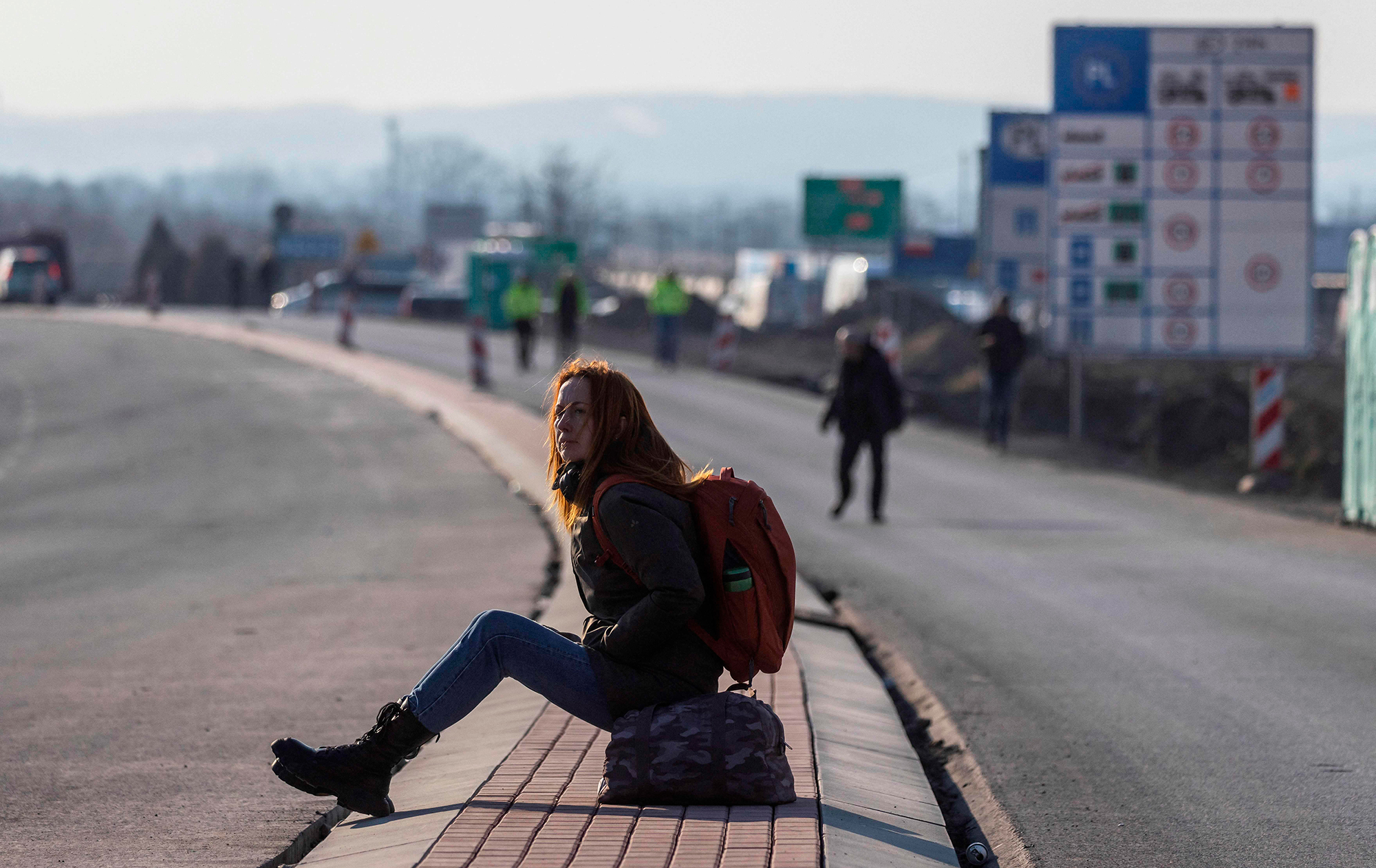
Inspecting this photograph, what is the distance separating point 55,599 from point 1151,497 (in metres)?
10.5

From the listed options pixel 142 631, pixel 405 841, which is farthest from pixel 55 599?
pixel 405 841

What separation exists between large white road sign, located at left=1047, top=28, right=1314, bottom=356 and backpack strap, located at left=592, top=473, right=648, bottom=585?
1787 cm

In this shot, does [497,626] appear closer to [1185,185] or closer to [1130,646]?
[1130,646]

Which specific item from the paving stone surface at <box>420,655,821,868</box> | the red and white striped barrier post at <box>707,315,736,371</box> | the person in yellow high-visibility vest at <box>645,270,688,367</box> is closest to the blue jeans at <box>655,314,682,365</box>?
the person in yellow high-visibility vest at <box>645,270,688,367</box>

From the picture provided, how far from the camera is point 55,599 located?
1047 cm

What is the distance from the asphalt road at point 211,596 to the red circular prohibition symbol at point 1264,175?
36.7 feet

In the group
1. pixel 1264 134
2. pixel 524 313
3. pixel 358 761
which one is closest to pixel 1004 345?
pixel 1264 134

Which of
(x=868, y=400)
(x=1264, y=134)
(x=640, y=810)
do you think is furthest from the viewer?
(x=1264, y=134)

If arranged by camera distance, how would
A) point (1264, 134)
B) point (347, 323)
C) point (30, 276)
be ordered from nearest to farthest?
1. point (1264, 134)
2. point (347, 323)
3. point (30, 276)

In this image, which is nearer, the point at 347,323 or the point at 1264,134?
the point at 1264,134

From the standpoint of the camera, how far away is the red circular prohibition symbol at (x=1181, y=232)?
21.8 meters

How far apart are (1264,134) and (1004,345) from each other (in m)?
4.91

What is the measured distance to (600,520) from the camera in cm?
477

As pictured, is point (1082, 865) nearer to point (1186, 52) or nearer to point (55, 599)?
point (55, 599)
